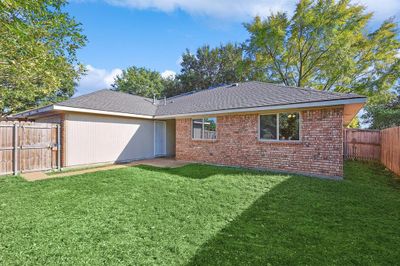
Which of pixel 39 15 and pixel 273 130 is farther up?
pixel 39 15

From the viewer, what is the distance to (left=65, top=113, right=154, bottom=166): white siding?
31.8 feet

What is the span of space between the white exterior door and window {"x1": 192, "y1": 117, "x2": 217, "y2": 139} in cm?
332

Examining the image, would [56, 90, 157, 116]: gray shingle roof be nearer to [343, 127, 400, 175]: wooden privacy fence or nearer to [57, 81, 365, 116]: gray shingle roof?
[57, 81, 365, 116]: gray shingle roof

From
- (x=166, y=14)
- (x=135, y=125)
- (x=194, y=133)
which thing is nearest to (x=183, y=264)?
(x=194, y=133)

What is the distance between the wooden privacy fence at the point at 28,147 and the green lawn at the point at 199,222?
1554 millimetres

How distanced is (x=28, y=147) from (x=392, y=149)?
51.6ft

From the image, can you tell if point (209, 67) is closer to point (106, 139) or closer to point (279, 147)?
point (106, 139)

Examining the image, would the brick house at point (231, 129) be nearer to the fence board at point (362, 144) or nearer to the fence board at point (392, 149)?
the fence board at point (392, 149)

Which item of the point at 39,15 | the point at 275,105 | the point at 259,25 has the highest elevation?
the point at 259,25

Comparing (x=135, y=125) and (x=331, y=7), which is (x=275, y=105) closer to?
(x=135, y=125)

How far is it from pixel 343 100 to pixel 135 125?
10.3 metres

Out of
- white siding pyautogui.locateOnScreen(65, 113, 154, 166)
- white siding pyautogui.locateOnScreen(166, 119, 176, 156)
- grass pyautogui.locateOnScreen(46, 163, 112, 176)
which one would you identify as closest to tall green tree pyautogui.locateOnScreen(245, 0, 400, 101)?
white siding pyautogui.locateOnScreen(166, 119, 176, 156)

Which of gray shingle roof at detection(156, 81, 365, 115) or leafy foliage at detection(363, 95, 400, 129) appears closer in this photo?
A: gray shingle roof at detection(156, 81, 365, 115)

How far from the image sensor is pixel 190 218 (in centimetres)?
432
